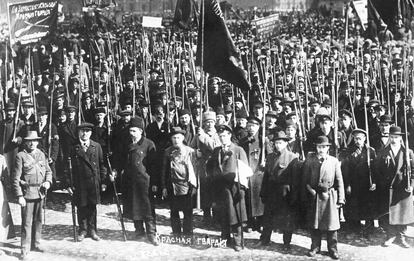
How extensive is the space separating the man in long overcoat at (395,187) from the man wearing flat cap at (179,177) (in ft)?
8.50

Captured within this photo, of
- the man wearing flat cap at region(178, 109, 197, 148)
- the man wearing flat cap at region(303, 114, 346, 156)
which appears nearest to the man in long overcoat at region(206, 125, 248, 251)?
the man wearing flat cap at region(178, 109, 197, 148)

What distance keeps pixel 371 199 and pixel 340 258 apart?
1.13 meters

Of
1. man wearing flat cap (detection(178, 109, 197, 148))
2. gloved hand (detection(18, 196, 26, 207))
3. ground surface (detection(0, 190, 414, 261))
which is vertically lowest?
ground surface (detection(0, 190, 414, 261))

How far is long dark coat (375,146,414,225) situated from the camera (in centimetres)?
709

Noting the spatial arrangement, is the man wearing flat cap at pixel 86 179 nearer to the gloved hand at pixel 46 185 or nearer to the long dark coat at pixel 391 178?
the gloved hand at pixel 46 185

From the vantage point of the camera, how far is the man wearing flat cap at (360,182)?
7.34m

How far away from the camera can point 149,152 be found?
7.48 meters

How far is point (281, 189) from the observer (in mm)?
7082

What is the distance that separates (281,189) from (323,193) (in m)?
0.57

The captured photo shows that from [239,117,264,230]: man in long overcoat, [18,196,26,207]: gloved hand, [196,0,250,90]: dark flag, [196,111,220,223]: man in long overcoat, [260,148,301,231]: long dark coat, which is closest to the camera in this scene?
[18,196,26,207]: gloved hand

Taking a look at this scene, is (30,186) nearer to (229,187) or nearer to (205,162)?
(205,162)

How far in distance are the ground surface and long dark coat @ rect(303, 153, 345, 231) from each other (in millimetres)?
492

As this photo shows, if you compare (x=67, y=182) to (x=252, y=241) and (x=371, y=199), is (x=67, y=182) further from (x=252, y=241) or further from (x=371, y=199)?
(x=371, y=199)

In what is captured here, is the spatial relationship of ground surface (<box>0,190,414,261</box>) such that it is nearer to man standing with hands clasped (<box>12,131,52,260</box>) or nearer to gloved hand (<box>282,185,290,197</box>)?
man standing with hands clasped (<box>12,131,52,260</box>)
